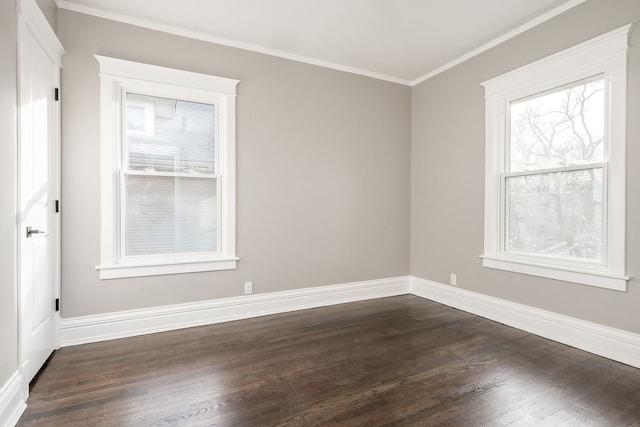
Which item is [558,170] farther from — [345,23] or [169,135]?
[169,135]

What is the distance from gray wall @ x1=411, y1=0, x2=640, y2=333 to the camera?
2521mm

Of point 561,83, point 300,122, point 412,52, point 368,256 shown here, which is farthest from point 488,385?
point 412,52

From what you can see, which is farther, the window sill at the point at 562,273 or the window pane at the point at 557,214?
the window pane at the point at 557,214

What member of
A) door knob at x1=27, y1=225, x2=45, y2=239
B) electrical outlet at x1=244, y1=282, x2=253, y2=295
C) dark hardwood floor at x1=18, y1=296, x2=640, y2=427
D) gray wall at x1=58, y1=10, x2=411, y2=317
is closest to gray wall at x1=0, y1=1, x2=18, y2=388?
door knob at x1=27, y1=225, x2=45, y2=239

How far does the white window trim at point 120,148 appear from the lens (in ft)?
9.82

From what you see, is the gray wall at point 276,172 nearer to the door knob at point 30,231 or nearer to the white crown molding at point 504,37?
the white crown molding at point 504,37

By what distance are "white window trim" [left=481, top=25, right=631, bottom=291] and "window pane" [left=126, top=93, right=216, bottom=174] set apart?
294cm

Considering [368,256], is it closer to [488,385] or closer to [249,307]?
[249,307]

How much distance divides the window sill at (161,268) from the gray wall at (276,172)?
7 cm

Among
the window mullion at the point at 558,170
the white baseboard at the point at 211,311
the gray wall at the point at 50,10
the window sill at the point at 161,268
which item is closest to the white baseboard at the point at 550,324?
the white baseboard at the point at 211,311

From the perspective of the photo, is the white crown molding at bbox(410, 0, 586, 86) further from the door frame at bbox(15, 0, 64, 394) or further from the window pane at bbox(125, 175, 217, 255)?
the door frame at bbox(15, 0, 64, 394)

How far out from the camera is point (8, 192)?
1.86 meters

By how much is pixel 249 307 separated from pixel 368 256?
1622 millimetres

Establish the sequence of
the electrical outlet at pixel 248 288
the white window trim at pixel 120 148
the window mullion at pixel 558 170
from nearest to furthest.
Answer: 1. the window mullion at pixel 558 170
2. the white window trim at pixel 120 148
3. the electrical outlet at pixel 248 288
